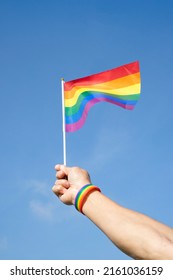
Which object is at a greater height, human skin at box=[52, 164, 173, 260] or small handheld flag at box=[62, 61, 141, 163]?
small handheld flag at box=[62, 61, 141, 163]

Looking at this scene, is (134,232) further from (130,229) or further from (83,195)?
(83,195)

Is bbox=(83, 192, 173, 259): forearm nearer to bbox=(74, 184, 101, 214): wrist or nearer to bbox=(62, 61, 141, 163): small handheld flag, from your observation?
bbox=(74, 184, 101, 214): wrist

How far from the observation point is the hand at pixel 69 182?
13.9ft

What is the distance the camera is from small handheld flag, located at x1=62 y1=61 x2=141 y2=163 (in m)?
6.59

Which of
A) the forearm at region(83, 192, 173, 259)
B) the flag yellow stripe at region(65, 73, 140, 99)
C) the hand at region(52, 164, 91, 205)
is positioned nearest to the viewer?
the forearm at region(83, 192, 173, 259)

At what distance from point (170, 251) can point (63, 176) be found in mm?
2383

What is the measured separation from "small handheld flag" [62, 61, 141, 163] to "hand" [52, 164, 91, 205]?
205cm

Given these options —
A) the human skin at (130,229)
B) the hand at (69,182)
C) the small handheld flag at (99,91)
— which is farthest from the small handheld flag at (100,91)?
the human skin at (130,229)

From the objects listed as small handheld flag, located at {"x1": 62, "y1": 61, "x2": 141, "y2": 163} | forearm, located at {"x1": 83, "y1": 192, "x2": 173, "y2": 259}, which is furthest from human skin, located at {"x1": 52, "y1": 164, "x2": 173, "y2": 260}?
small handheld flag, located at {"x1": 62, "y1": 61, "x2": 141, "y2": 163}

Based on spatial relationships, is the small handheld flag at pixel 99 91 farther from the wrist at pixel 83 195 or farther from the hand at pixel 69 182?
the wrist at pixel 83 195

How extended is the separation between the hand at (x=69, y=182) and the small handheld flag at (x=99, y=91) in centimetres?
205

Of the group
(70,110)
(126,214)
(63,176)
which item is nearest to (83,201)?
(126,214)

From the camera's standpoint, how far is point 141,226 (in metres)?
2.86
